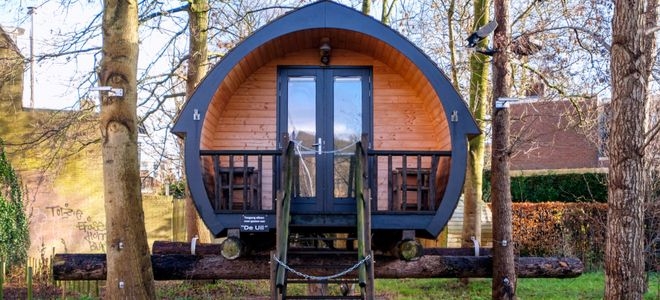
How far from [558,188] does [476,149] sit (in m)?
7.29

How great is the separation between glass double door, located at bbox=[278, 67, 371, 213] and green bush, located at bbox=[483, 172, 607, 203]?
11.9m

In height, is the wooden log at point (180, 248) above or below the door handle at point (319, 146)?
below

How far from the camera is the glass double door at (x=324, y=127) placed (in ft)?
33.6

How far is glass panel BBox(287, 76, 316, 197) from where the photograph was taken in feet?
33.7

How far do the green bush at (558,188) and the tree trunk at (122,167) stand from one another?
14698mm

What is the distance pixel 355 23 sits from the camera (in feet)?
31.6

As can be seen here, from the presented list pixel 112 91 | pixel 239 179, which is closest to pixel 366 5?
pixel 239 179

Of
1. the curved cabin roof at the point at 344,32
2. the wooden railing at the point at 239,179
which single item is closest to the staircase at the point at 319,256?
the wooden railing at the point at 239,179

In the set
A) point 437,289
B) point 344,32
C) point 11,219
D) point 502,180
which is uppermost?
point 344,32

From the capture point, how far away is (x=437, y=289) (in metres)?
15.4

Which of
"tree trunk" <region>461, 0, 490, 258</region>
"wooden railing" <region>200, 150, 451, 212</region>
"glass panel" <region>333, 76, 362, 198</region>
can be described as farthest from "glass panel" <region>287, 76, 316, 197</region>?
"tree trunk" <region>461, 0, 490, 258</region>

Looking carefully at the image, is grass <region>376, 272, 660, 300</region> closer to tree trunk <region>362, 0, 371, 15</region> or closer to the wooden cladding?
the wooden cladding

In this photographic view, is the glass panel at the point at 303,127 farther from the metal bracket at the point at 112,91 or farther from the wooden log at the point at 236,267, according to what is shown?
the metal bracket at the point at 112,91

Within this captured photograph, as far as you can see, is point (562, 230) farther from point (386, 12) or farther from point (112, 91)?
point (112, 91)
